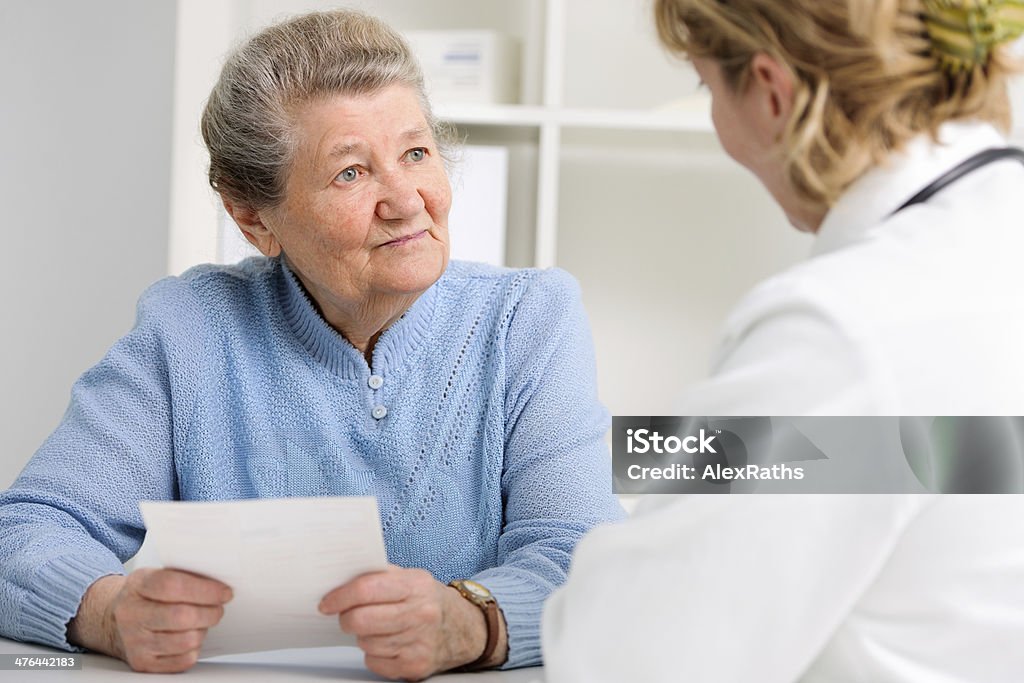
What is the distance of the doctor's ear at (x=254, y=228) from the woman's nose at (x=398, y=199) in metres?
0.19

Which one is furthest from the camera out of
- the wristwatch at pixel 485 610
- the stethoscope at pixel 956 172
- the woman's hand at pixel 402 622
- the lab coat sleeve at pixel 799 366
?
the wristwatch at pixel 485 610

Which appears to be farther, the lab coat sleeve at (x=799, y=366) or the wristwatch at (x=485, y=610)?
the wristwatch at (x=485, y=610)

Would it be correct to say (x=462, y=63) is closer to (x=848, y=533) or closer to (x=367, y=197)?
(x=367, y=197)

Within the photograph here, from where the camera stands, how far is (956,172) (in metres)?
0.80

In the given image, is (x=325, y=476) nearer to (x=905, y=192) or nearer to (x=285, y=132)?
(x=285, y=132)

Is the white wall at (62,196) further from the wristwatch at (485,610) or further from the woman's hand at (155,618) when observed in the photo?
the wristwatch at (485,610)

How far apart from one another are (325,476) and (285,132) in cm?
45

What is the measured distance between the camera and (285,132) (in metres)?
1.44

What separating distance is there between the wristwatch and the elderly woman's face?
0.44m

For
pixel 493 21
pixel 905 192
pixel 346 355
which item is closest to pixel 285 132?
pixel 346 355

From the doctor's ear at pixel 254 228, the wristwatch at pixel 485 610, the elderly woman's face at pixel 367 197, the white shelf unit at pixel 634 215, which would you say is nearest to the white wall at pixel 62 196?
the white shelf unit at pixel 634 215

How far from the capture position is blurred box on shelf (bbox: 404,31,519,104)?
7.98 ft

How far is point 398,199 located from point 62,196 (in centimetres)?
170

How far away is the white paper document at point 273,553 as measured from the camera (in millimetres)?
883
